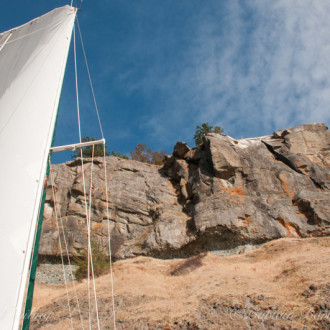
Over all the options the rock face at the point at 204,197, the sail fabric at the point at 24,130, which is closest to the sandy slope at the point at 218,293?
the rock face at the point at 204,197

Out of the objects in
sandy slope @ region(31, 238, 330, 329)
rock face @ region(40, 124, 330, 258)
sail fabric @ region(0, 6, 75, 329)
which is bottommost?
sandy slope @ region(31, 238, 330, 329)

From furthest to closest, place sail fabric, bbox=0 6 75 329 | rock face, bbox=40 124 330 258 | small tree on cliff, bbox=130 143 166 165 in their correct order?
1. small tree on cliff, bbox=130 143 166 165
2. rock face, bbox=40 124 330 258
3. sail fabric, bbox=0 6 75 329

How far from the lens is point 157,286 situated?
15.8m

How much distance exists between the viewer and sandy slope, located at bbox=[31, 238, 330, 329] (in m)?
10.2

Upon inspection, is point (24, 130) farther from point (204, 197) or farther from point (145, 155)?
point (145, 155)

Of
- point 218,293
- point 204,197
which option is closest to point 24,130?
point 218,293

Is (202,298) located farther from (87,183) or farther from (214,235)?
(87,183)

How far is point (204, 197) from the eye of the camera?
25.2 meters

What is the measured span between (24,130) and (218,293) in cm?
1207

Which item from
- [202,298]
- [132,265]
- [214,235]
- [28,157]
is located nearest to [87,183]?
[132,265]

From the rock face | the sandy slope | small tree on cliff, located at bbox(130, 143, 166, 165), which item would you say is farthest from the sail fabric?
small tree on cliff, located at bbox(130, 143, 166, 165)

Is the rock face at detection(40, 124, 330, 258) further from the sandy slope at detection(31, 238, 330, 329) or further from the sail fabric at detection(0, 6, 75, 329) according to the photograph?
the sail fabric at detection(0, 6, 75, 329)

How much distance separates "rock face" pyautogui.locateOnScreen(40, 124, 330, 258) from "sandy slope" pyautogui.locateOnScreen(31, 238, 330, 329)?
2.25 metres

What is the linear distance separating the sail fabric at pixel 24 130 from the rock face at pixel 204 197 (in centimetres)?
1389
